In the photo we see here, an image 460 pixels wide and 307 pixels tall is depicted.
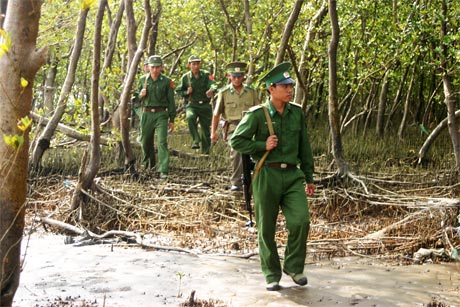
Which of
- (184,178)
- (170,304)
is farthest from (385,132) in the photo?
(170,304)

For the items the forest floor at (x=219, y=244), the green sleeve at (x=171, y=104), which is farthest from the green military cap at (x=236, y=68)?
the green sleeve at (x=171, y=104)

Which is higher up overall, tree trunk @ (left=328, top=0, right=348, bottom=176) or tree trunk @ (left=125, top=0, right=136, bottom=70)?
tree trunk @ (left=125, top=0, right=136, bottom=70)

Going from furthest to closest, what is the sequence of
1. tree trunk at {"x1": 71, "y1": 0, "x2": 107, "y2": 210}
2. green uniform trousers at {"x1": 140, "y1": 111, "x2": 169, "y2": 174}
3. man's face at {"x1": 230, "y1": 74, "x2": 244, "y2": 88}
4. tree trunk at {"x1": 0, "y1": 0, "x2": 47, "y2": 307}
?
green uniform trousers at {"x1": 140, "y1": 111, "x2": 169, "y2": 174} → man's face at {"x1": 230, "y1": 74, "x2": 244, "y2": 88} → tree trunk at {"x1": 71, "y1": 0, "x2": 107, "y2": 210} → tree trunk at {"x1": 0, "y1": 0, "x2": 47, "y2": 307}

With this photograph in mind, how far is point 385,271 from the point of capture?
7281mm

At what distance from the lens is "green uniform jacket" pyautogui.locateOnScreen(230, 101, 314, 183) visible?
21.6ft

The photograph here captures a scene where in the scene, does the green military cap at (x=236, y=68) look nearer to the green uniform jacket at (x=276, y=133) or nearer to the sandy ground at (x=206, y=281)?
the sandy ground at (x=206, y=281)

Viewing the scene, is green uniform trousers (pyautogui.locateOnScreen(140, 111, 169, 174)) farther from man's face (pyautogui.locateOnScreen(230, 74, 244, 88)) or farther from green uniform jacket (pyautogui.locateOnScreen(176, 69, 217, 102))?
man's face (pyautogui.locateOnScreen(230, 74, 244, 88))

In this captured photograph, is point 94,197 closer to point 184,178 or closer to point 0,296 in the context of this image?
point 184,178

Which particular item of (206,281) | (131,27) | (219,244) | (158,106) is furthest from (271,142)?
(131,27)

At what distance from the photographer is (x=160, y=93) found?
12.7m

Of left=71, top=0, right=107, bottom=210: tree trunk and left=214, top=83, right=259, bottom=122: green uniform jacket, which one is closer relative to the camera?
left=71, top=0, right=107, bottom=210: tree trunk

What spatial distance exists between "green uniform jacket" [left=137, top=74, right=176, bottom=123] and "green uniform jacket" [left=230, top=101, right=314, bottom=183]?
20.0 ft

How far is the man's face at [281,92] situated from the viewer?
6.59 meters

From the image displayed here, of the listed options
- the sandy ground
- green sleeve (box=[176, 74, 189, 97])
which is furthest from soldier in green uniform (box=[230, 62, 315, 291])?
green sleeve (box=[176, 74, 189, 97])
